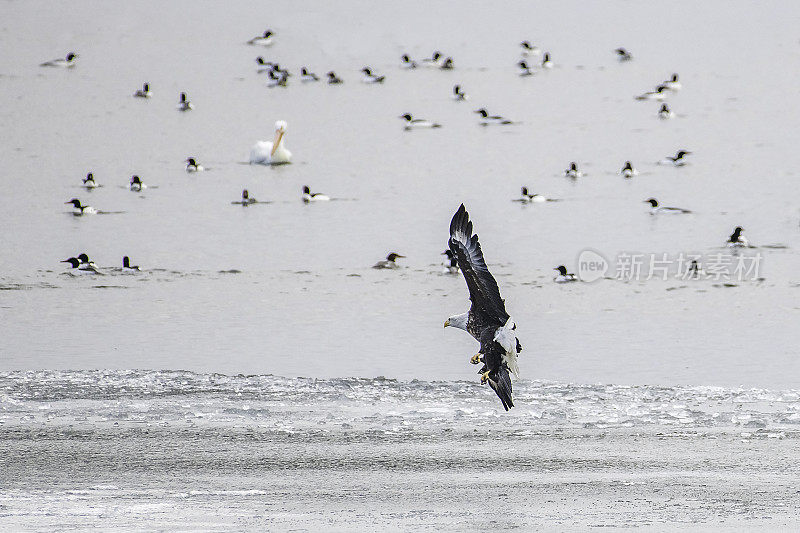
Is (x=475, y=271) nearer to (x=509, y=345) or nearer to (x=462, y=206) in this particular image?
(x=462, y=206)

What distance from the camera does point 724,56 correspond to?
5475 cm

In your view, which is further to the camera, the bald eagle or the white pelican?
the white pelican

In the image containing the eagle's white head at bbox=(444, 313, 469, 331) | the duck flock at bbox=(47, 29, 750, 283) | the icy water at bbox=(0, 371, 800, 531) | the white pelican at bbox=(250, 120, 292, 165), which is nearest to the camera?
the icy water at bbox=(0, 371, 800, 531)

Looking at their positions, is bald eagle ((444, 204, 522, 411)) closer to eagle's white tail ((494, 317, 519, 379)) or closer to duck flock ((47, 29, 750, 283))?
eagle's white tail ((494, 317, 519, 379))

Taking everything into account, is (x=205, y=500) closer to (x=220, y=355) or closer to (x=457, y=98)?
(x=220, y=355)

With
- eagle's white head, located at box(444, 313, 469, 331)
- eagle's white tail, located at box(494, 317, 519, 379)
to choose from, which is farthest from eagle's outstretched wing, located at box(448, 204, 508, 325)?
eagle's white head, located at box(444, 313, 469, 331)

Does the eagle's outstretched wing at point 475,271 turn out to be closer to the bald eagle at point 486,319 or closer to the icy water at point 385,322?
the bald eagle at point 486,319

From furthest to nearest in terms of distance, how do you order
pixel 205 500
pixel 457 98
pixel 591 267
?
pixel 457 98 → pixel 591 267 → pixel 205 500

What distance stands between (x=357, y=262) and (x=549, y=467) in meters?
11.3

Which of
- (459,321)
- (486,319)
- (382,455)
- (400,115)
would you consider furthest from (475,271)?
(400,115)

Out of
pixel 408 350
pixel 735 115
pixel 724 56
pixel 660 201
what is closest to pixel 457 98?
pixel 735 115

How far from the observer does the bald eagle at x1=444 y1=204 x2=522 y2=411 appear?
442 inches

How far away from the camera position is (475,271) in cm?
1148

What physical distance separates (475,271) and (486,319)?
1.95ft
